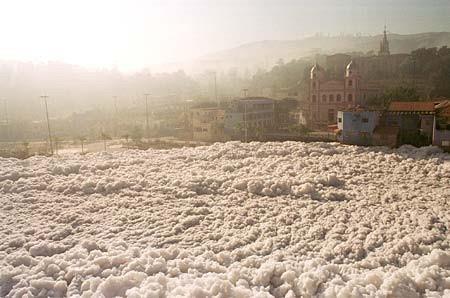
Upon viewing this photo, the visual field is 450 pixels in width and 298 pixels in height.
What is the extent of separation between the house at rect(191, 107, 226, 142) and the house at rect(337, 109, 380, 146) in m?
10.2

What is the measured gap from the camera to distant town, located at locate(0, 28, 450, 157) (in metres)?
11.7

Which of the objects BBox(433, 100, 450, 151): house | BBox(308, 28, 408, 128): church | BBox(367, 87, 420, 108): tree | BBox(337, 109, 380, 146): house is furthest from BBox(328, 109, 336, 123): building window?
BBox(433, 100, 450, 151): house

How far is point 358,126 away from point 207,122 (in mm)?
11884

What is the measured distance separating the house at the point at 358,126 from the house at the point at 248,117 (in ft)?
22.1

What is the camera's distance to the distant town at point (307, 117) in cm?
1174

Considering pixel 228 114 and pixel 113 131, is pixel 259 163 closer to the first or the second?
pixel 228 114

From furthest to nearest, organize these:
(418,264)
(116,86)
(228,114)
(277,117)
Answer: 1. (116,86)
2. (277,117)
3. (228,114)
4. (418,264)

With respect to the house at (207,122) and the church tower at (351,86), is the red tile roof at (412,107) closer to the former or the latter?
the house at (207,122)

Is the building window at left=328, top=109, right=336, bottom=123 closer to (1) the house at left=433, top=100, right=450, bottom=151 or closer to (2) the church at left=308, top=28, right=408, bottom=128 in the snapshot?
(2) the church at left=308, top=28, right=408, bottom=128

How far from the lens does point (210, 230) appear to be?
19.2ft

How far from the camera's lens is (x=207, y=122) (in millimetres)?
22344

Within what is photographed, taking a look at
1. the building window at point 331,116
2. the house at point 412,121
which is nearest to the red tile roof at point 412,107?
the house at point 412,121

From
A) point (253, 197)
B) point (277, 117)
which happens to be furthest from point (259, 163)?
point (277, 117)

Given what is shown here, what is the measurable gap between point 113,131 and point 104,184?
23.8 m
